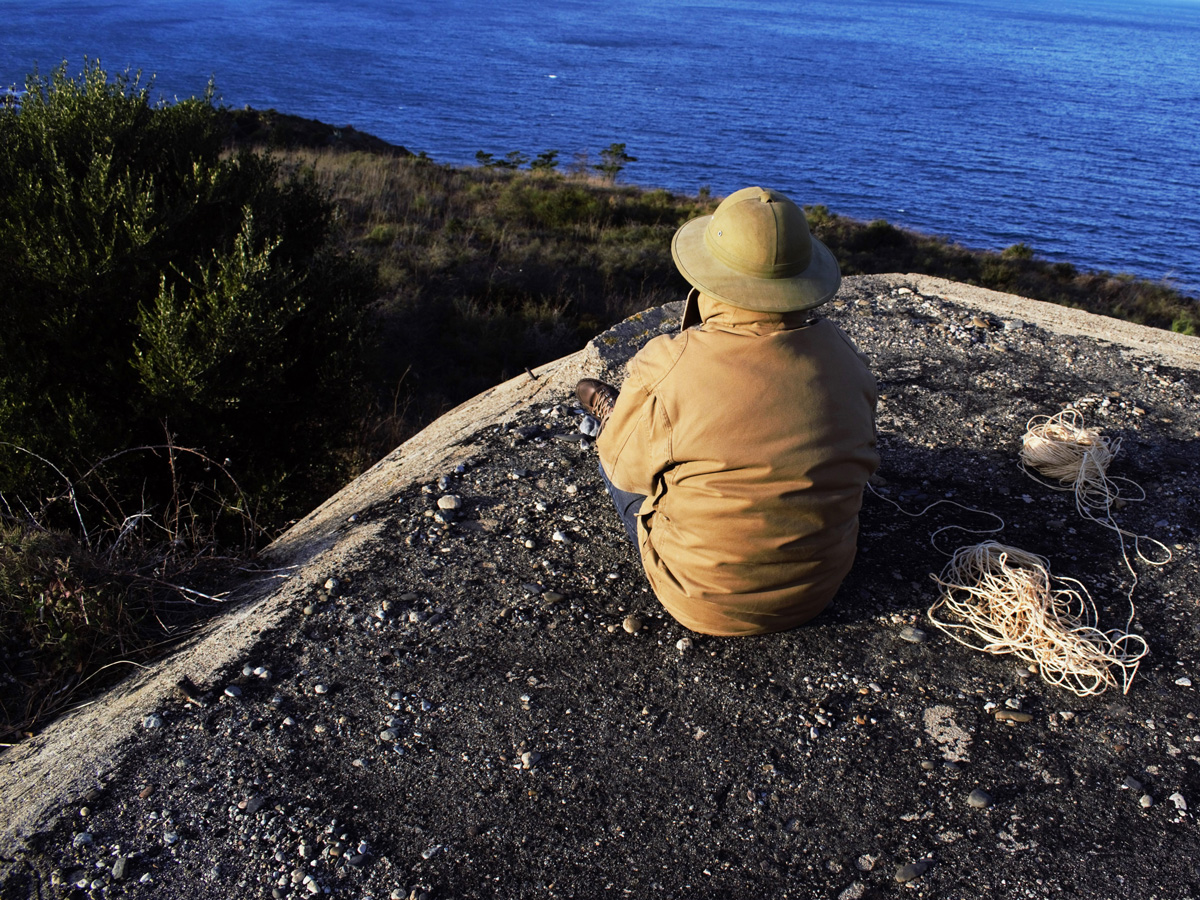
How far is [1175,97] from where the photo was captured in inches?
2355

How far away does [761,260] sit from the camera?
2.40 metres

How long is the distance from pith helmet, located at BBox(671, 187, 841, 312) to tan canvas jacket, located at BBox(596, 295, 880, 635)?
0.07 metres

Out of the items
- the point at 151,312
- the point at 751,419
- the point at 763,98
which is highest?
the point at 763,98

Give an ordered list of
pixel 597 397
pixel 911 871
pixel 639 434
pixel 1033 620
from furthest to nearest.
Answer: pixel 597 397
pixel 1033 620
pixel 639 434
pixel 911 871

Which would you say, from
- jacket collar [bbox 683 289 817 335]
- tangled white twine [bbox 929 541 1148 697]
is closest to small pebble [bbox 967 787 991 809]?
tangled white twine [bbox 929 541 1148 697]

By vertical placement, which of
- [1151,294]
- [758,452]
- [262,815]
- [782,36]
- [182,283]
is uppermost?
[782,36]

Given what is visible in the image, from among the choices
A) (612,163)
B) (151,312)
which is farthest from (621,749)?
(612,163)

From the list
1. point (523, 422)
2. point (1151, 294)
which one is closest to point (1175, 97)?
point (1151, 294)

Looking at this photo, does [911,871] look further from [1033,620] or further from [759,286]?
[759,286]

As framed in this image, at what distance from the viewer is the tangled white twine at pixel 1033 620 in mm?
3041

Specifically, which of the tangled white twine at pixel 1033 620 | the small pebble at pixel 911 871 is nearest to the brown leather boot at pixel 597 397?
the tangled white twine at pixel 1033 620

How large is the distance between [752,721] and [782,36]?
384ft

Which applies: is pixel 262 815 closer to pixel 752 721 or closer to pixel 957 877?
pixel 752 721

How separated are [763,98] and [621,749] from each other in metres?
64.8
